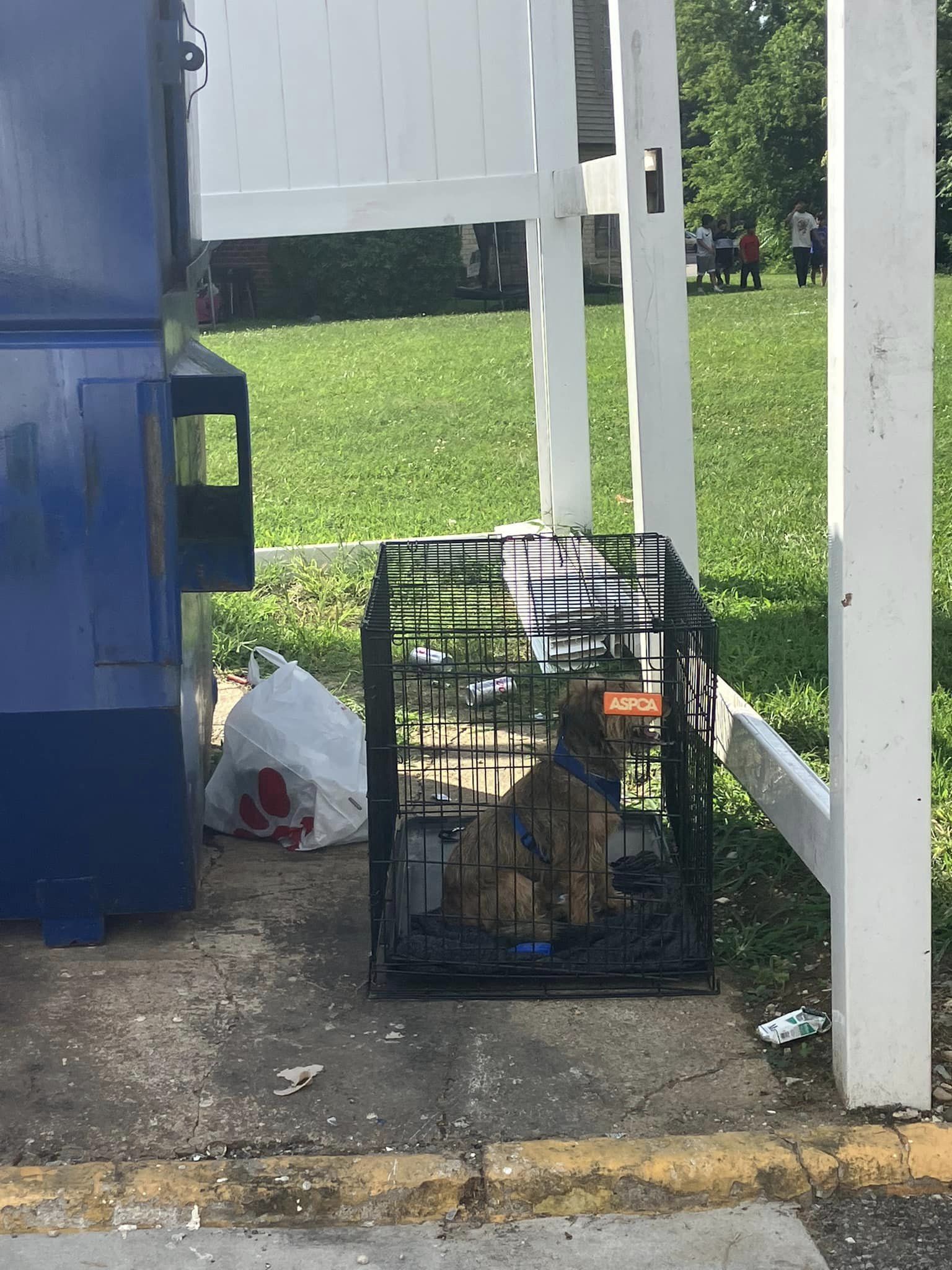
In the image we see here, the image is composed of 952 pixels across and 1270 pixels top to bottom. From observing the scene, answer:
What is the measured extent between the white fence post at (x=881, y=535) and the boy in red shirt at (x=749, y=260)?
22.0m

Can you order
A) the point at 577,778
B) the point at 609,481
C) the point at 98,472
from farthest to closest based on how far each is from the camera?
1. the point at 609,481
2. the point at 577,778
3. the point at 98,472

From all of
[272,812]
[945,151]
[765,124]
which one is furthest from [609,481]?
[765,124]

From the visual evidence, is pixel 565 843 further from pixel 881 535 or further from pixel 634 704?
pixel 881 535

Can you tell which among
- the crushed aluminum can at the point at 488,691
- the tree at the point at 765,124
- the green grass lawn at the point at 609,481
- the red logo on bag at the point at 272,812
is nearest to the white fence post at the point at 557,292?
the green grass lawn at the point at 609,481

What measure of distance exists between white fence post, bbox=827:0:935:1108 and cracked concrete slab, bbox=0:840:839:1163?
29 cm

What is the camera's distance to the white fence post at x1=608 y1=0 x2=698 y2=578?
13.7 ft

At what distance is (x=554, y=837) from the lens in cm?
349

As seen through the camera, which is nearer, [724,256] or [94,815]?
[94,815]

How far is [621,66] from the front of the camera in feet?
13.8

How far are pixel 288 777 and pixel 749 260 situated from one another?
71.2 feet

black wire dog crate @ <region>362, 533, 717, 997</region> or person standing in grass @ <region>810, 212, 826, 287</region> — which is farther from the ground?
person standing in grass @ <region>810, 212, 826, 287</region>

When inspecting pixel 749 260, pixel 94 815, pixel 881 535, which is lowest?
pixel 94 815

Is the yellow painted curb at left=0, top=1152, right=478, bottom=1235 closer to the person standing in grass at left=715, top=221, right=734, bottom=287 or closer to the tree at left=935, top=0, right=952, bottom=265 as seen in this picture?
the tree at left=935, top=0, right=952, bottom=265

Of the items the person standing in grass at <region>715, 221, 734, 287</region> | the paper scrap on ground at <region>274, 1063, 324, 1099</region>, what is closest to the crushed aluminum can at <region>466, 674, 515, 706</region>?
the paper scrap on ground at <region>274, 1063, 324, 1099</region>
